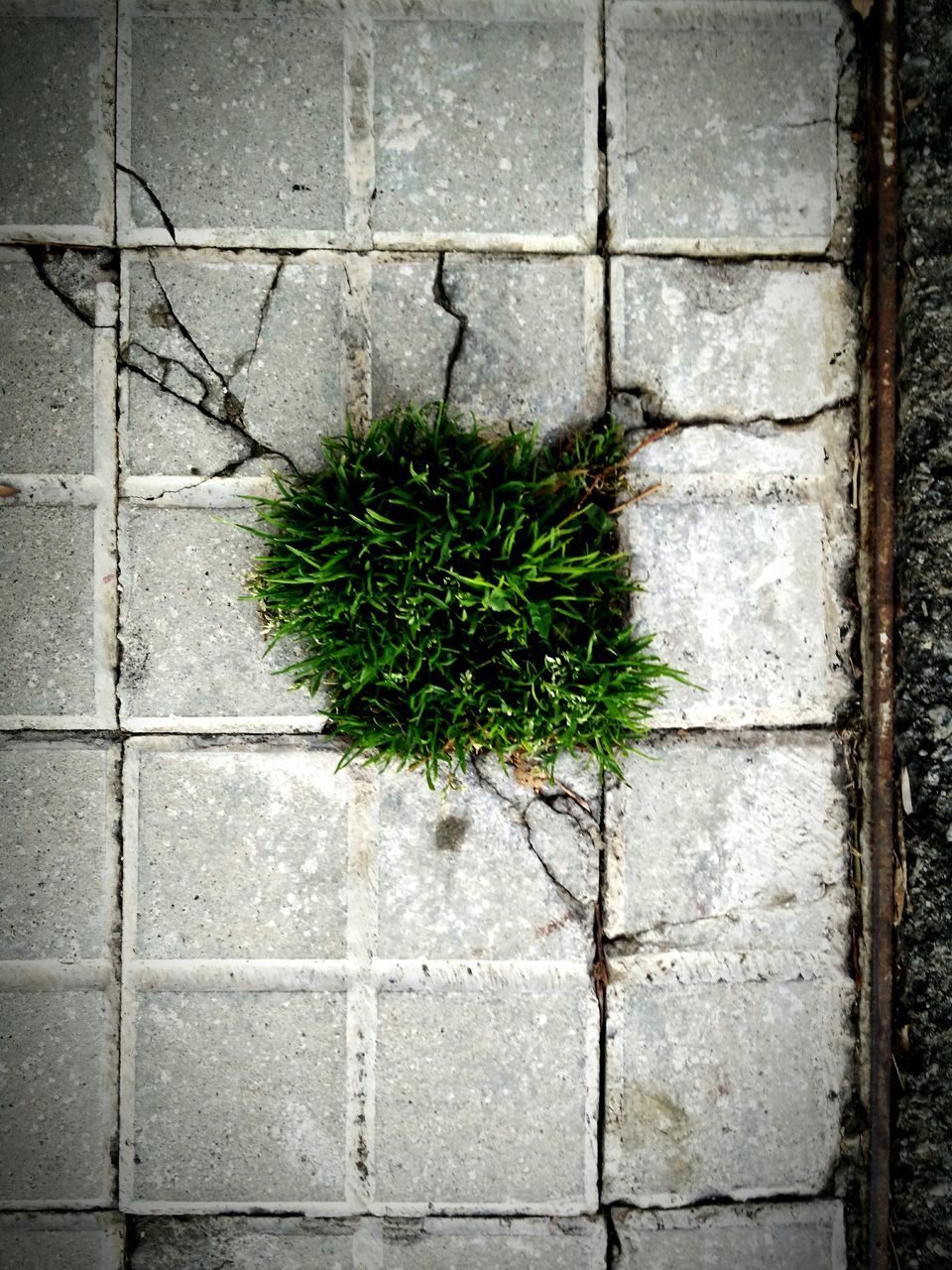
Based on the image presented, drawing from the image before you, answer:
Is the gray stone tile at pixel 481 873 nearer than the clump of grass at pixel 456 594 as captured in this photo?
No

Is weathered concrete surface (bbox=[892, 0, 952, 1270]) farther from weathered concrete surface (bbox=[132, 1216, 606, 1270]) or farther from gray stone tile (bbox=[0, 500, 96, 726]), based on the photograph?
gray stone tile (bbox=[0, 500, 96, 726])

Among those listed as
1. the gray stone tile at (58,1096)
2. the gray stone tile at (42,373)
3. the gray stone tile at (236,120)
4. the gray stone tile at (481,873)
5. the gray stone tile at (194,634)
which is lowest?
the gray stone tile at (58,1096)

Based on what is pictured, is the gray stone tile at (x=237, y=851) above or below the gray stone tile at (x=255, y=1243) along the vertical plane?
above

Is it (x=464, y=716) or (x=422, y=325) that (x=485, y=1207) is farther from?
(x=422, y=325)

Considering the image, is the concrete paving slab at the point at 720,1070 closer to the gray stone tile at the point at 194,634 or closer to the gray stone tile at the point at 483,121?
the gray stone tile at the point at 194,634

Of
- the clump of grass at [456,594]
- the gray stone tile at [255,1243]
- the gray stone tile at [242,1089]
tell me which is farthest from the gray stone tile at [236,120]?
the gray stone tile at [255,1243]

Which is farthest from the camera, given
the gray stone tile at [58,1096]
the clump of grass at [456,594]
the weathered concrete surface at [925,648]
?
the gray stone tile at [58,1096]

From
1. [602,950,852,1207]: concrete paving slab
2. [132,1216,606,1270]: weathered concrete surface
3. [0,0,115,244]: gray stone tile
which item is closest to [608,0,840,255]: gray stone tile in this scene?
[0,0,115,244]: gray stone tile
